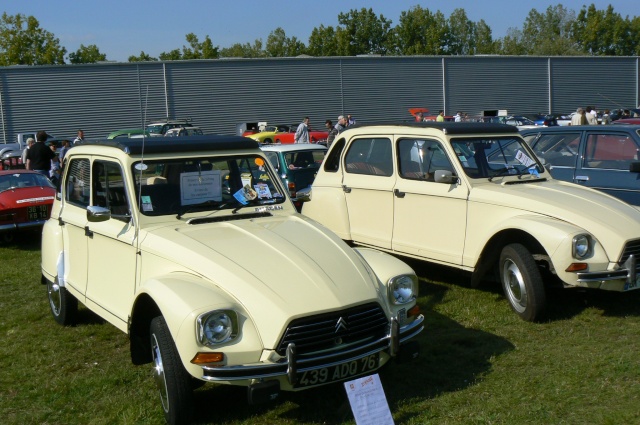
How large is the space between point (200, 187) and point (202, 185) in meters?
0.03

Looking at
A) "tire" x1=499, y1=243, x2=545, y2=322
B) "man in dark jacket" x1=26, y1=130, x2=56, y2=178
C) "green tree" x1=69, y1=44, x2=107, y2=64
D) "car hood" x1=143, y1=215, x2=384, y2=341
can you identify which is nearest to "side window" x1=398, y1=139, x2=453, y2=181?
"tire" x1=499, y1=243, x2=545, y2=322

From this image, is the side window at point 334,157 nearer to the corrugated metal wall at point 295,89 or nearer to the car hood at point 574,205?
the car hood at point 574,205

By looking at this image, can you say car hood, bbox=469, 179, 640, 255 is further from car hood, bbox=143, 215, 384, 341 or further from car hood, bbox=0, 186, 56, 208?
car hood, bbox=0, 186, 56, 208

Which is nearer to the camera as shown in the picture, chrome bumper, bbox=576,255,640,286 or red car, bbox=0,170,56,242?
chrome bumper, bbox=576,255,640,286

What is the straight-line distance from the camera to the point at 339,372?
4.55 m

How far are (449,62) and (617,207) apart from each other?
45006 mm

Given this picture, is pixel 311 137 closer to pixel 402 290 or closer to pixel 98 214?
pixel 98 214

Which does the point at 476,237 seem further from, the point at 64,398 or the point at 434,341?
the point at 64,398

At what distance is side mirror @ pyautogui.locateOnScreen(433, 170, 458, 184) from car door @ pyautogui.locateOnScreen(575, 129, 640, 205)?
300 cm

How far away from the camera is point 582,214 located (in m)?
6.88

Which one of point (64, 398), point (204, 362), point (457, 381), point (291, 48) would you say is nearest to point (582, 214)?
point (457, 381)

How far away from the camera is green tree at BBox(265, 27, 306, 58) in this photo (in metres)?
100

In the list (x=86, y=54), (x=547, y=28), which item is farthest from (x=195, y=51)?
(x=547, y=28)

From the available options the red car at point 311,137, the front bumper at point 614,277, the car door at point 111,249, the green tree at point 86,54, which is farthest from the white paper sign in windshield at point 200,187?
the green tree at point 86,54
